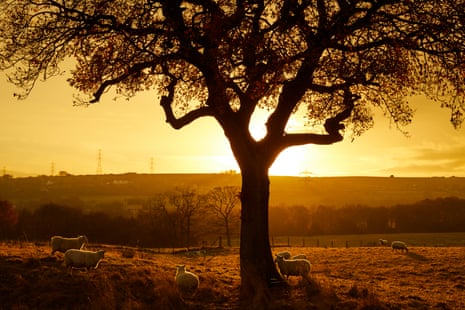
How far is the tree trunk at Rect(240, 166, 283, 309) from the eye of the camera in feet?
49.2

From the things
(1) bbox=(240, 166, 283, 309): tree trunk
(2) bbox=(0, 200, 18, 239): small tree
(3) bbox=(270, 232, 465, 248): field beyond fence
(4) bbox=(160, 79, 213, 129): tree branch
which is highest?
(4) bbox=(160, 79, 213, 129): tree branch

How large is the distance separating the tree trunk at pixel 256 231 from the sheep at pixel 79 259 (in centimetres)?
542

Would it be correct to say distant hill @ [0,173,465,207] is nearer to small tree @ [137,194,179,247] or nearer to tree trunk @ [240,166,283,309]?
small tree @ [137,194,179,247]

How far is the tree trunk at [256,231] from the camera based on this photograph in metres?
15.0

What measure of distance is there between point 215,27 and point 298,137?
4.62 meters

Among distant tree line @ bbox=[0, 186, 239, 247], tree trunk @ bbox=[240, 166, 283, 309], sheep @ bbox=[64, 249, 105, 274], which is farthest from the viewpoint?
distant tree line @ bbox=[0, 186, 239, 247]

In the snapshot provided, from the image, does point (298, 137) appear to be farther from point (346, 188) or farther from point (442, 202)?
point (346, 188)

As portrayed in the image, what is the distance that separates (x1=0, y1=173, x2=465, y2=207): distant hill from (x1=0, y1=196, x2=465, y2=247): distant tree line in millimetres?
33454

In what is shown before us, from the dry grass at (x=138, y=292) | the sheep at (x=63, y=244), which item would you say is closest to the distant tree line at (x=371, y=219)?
the sheep at (x=63, y=244)

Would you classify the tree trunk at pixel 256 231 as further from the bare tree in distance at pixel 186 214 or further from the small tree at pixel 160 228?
the bare tree in distance at pixel 186 214

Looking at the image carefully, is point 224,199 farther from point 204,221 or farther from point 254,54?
point 254,54

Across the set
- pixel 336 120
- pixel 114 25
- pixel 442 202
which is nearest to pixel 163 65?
pixel 114 25

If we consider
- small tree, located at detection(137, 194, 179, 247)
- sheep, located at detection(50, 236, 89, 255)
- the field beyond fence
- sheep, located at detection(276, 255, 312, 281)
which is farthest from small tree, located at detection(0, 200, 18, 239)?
sheep, located at detection(276, 255, 312, 281)

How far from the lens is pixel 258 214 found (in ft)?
50.0
